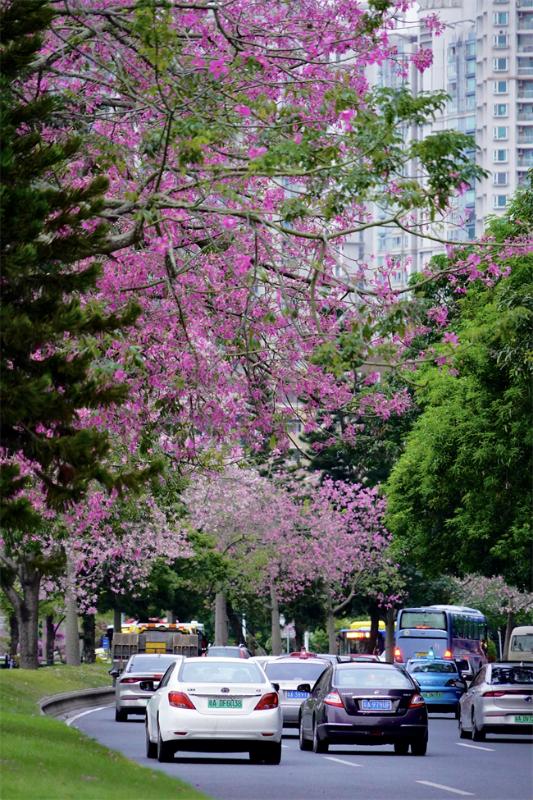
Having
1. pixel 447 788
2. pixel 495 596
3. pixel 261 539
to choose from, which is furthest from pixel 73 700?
pixel 495 596

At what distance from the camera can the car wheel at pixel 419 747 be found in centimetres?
2533

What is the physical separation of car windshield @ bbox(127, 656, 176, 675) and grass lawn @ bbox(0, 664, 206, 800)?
11.2 m

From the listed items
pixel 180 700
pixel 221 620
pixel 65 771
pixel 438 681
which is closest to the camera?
pixel 65 771

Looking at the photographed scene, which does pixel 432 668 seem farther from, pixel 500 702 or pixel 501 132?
pixel 501 132

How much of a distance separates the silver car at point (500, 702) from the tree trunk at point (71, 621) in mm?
24466

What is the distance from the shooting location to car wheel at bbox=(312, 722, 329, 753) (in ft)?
83.7

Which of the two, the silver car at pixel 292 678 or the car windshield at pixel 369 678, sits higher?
the car windshield at pixel 369 678

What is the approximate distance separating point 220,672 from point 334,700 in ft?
10.4

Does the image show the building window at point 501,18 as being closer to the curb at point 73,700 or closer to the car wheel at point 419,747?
the curb at point 73,700

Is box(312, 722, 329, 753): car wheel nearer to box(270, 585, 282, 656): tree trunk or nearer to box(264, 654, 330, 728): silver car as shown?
box(264, 654, 330, 728): silver car

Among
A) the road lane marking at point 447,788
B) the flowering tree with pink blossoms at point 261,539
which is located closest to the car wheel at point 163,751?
the road lane marking at point 447,788

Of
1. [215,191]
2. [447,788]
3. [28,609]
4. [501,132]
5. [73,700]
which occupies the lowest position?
[73,700]

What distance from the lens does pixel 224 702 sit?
21547mm

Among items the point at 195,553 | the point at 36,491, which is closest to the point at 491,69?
the point at 195,553
